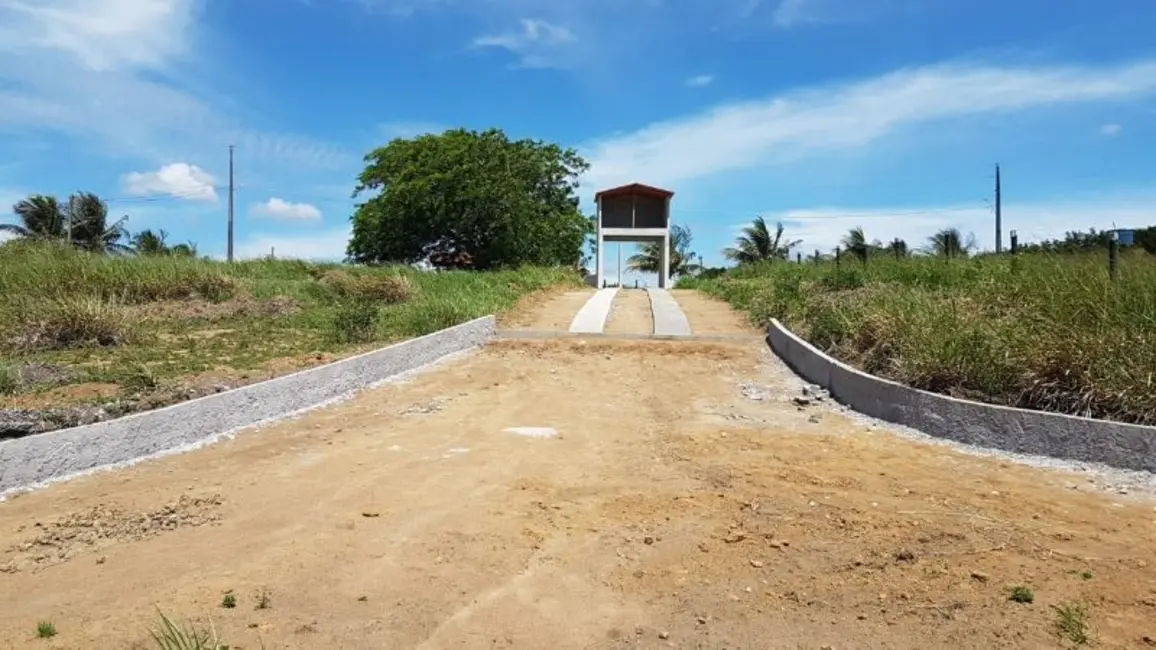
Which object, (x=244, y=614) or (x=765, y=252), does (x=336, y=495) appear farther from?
(x=765, y=252)

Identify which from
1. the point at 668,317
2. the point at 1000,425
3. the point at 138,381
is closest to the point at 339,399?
the point at 138,381

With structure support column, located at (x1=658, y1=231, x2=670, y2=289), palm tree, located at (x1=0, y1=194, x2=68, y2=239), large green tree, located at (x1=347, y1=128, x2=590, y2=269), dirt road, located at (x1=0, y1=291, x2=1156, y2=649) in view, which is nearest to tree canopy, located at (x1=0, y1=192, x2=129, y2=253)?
palm tree, located at (x1=0, y1=194, x2=68, y2=239)

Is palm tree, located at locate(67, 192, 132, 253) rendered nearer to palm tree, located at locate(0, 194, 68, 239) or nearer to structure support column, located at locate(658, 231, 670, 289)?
palm tree, located at locate(0, 194, 68, 239)

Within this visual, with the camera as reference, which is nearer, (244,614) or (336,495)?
(244,614)

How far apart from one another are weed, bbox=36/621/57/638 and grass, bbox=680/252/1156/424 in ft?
22.5

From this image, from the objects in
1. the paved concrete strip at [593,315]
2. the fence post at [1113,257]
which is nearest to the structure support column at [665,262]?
the paved concrete strip at [593,315]

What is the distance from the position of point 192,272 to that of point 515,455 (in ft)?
37.7

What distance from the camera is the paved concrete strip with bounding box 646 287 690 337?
14398mm

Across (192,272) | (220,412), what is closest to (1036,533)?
(220,412)

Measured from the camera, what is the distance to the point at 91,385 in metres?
7.72

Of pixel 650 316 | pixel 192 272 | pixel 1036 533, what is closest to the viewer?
pixel 1036 533

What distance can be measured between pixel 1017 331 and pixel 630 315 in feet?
33.2

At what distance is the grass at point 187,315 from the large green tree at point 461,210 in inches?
429

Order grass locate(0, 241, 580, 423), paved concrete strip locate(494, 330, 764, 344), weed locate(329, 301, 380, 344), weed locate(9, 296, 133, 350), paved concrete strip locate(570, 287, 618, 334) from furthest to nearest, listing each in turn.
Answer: paved concrete strip locate(570, 287, 618, 334)
paved concrete strip locate(494, 330, 764, 344)
weed locate(329, 301, 380, 344)
weed locate(9, 296, 133, 350)
grass locate(0, 241, 580, 423)
